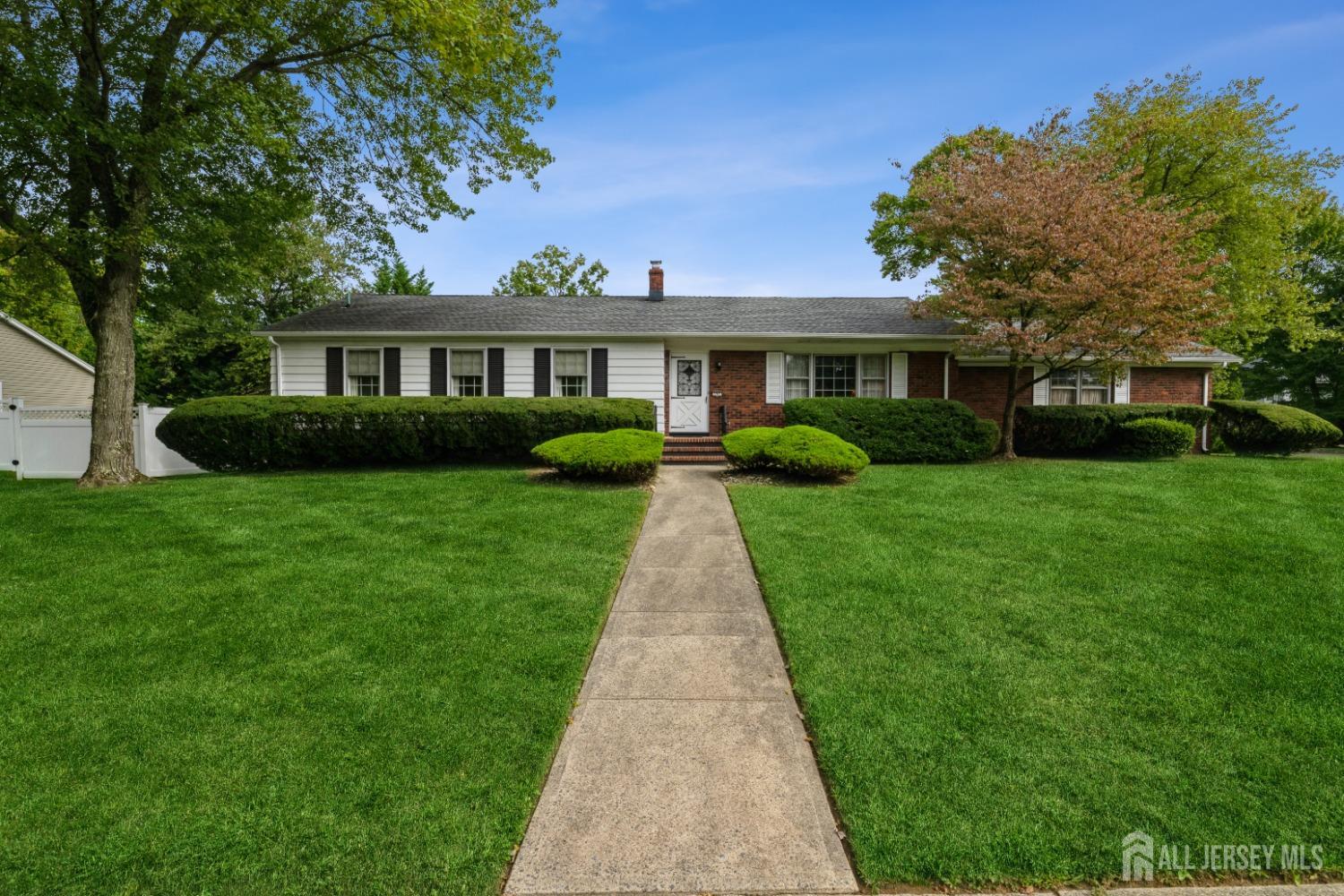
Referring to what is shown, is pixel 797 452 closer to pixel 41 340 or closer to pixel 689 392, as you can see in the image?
pixel 689 392

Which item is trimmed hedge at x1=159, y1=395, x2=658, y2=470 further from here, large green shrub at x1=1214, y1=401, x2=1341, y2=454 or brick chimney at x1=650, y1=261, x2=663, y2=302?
large green shrub at x1=1214, y1=401, x2=1341, y2=454

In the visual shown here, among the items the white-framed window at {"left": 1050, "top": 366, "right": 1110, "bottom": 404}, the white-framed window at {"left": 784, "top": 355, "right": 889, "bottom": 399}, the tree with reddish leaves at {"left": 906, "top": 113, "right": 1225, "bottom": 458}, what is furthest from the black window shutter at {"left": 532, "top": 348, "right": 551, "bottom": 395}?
the white-framed window at {"left": 1050, "top": 366, "right": 1110, "bottom": 404}

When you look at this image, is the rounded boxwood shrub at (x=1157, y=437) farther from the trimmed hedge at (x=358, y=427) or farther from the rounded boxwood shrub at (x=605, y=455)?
the trimmed hedge at (x=358, y=427)

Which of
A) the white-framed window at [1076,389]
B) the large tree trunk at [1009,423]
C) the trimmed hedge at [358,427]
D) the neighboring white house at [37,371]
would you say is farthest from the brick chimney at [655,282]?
the neighboring white house at [37,371]

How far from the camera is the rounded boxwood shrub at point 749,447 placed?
355 inches

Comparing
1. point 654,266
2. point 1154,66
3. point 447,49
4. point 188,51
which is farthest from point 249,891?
point 1154,66

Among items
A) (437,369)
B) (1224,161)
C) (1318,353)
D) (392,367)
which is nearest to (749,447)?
(437,369)

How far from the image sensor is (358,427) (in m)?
10.2

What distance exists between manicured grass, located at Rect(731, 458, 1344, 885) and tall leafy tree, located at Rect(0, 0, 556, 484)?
9.15 meters

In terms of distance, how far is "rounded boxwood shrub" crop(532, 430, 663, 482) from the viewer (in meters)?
8.17

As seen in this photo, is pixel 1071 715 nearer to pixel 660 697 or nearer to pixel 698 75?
pixel 660 697

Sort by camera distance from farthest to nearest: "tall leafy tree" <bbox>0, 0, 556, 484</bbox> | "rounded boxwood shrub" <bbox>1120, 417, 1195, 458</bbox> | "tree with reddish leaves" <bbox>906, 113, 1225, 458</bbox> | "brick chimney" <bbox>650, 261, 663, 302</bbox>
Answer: "brick chimney" <bbox>650, 261, 663, 302</bbox>
"rounded boxwood shrub" <bbox>1120, 417, 1195, 458</bbox>
"tree with reddish leaves" <bbox>906, 113, 1225, 458</bbox>
"tall leafy tree" <bbox>0, 0, 556, 484</bbox>

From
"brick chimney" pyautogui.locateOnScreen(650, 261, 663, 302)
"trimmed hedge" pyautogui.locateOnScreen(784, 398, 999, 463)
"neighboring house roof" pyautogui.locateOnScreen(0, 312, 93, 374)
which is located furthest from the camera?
"neighboring house roof" pyautogui.locateOnScreen(0, 312, 93, 374)

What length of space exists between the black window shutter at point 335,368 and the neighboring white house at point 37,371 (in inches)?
463
